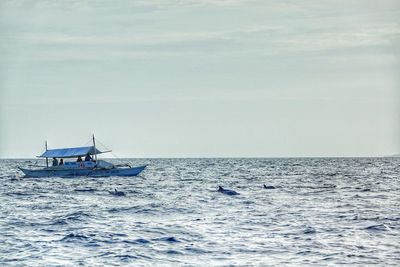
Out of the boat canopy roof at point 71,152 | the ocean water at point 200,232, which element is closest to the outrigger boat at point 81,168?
the boat canopy roof at point 71,152

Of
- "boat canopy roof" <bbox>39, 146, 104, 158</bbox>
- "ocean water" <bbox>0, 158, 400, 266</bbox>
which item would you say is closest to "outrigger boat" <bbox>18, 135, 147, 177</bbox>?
"boat canopy roof" <bbox>39, 146, 104, 158</bbox>

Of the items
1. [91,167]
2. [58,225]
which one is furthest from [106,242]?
[91,167]

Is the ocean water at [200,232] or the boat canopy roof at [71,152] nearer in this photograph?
the ocean water at [200,232]

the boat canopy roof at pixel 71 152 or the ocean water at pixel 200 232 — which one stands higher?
the boat canopy roof at pixel 71 152

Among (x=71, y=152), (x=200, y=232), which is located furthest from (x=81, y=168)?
(x=200, y=232)

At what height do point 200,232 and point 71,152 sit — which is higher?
point 71,152

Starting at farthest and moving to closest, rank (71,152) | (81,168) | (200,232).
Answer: (71,152)
(81,168)
(200,232)

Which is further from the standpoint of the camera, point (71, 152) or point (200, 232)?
point (71, 152)

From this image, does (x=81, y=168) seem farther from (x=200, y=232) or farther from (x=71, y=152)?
(x=200, y=232)

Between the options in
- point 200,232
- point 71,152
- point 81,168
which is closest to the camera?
point 200,232

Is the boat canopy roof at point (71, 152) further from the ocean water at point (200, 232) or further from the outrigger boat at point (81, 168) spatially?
the ocean water at point (200, 232)

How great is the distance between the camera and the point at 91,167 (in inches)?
4144

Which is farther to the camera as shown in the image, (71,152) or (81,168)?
(71,152)

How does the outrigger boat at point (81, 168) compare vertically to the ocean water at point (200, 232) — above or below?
above
